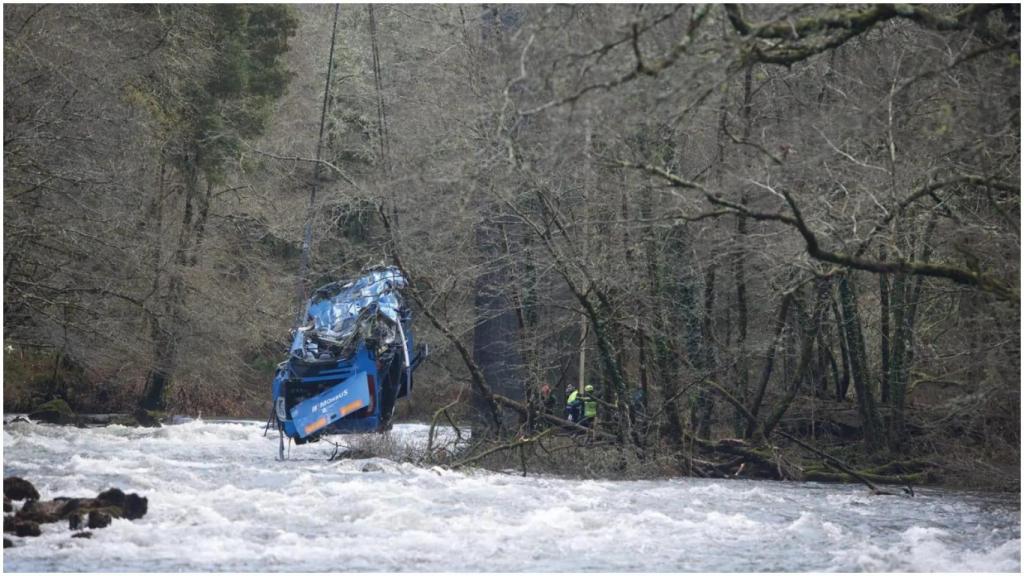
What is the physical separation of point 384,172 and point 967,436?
8.36 meters

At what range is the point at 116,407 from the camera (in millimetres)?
32562

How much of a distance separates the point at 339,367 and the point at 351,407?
2.23 feet

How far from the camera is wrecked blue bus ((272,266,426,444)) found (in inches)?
853

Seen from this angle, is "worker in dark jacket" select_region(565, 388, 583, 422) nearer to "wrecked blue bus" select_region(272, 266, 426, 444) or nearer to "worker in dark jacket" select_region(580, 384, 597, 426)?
"worker in dark jacket" select_region(580, 384, 597, 426)

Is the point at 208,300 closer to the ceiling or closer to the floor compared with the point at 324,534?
closer to the ceiling

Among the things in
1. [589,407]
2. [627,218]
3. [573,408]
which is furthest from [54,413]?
[627,218]

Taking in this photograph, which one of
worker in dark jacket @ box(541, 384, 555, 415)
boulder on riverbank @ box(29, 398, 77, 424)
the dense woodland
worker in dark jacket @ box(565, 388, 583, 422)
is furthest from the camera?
boulder on riverbank @ box(29, 398, 77, 424)

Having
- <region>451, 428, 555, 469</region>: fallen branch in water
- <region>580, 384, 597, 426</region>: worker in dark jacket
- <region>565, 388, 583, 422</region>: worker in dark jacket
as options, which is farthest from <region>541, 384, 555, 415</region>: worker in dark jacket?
<region>565, 388, 583, 422</region>: worker in dark jacket

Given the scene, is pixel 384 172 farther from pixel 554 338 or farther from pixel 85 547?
pixel 85 547

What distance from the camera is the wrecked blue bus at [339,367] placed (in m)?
21.7

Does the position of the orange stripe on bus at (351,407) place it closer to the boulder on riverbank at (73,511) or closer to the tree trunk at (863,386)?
the tree trunk at (863,386)

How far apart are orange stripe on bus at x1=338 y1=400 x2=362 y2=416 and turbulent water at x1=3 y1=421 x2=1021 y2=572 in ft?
11.4

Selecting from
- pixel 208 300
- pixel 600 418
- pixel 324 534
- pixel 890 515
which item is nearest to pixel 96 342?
pixel 208 300

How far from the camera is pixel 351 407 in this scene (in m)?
22.0
